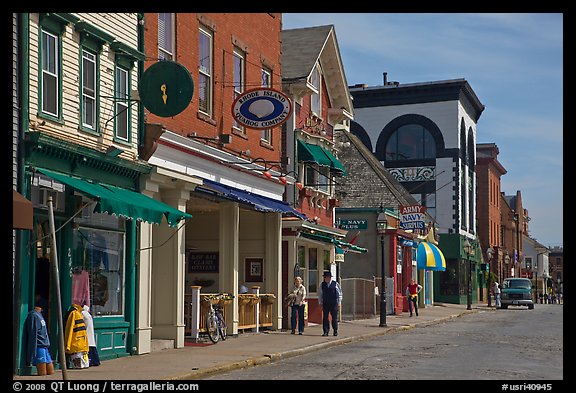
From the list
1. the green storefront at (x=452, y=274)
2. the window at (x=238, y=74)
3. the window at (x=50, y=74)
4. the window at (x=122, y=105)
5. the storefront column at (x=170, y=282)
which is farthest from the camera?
the green storefront at (x=452, y=274)

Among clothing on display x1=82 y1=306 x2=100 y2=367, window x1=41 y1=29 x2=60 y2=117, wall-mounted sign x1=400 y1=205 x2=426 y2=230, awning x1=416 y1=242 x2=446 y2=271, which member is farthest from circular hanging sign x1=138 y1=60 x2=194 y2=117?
awning x1=416 y1=242 x2=446 y2=271

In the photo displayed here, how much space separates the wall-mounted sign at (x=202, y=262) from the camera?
1103 inches

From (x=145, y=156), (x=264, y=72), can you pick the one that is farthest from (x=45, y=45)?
(x=264, y=72)

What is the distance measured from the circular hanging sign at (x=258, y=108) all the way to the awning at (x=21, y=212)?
10.0 meters

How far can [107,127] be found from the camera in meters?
19.8

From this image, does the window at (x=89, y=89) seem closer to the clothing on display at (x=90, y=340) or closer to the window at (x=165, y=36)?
the window at (x=165, y=36)

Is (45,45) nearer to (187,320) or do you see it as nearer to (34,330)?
(34,330)

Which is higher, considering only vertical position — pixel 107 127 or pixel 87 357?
pixel 107 127

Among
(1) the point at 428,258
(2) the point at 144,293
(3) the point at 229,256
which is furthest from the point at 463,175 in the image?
(2) the point at 144,293

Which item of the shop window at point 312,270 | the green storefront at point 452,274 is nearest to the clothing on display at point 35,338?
the shop window at point 312,270
